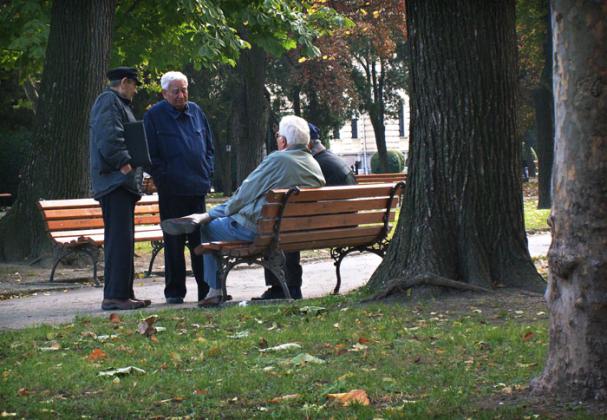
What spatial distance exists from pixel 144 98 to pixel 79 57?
3254 centimetres

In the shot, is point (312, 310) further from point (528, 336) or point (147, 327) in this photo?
point (528, 336)

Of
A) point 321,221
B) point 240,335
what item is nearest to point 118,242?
point 321,221

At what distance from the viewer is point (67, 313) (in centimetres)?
1059

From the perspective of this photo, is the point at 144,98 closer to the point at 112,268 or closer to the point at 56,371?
the point at 112,268

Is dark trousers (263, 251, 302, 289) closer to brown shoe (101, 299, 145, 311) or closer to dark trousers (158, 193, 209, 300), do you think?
dark trousers (158, 193, 209, 300)

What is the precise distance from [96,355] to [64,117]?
28.8 feet

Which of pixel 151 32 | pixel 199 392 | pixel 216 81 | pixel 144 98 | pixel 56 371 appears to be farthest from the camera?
pixel 216 81

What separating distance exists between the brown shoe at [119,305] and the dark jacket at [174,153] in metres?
1.05

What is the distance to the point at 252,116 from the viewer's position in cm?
2880

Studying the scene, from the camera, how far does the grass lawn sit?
19.1ft

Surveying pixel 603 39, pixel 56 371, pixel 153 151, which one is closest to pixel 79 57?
pixel 153 151

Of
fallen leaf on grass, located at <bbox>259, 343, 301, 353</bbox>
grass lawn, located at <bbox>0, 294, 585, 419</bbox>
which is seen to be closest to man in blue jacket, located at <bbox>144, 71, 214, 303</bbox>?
grass lawn, located at <bbox>0, 294, 585, 419</bbox>

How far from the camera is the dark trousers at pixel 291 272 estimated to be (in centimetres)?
1129

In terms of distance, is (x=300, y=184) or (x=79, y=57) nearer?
(x=300, y=184)
